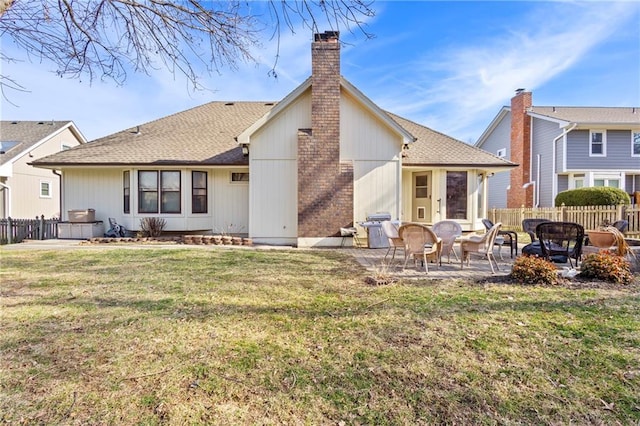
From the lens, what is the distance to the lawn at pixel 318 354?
2350 millimetres

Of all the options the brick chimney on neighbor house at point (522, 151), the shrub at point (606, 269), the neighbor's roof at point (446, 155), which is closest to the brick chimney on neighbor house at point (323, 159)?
the neighbor's roof at point (446, 155)

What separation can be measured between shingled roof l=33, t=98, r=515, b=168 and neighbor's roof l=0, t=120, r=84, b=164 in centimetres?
1016

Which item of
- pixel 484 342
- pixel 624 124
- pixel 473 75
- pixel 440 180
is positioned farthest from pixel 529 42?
pixel 624 124

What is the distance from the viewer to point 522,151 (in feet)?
71.7

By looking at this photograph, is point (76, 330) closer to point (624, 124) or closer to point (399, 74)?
point (399, 74)

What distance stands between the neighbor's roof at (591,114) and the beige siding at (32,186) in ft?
100

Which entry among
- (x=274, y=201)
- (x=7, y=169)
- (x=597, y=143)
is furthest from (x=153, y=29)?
(x=597, y=143)

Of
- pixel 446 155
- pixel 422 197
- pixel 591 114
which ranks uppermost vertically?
pixel 591 114

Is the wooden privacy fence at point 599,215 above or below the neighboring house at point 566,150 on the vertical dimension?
below

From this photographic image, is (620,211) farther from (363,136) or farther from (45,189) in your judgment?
(45,189)

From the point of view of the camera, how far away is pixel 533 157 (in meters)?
21.6

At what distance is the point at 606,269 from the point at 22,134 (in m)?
29.8

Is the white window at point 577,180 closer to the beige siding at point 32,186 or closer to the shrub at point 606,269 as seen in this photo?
the shrub at point 606,269

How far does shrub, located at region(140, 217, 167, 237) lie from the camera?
12398 millimetres
